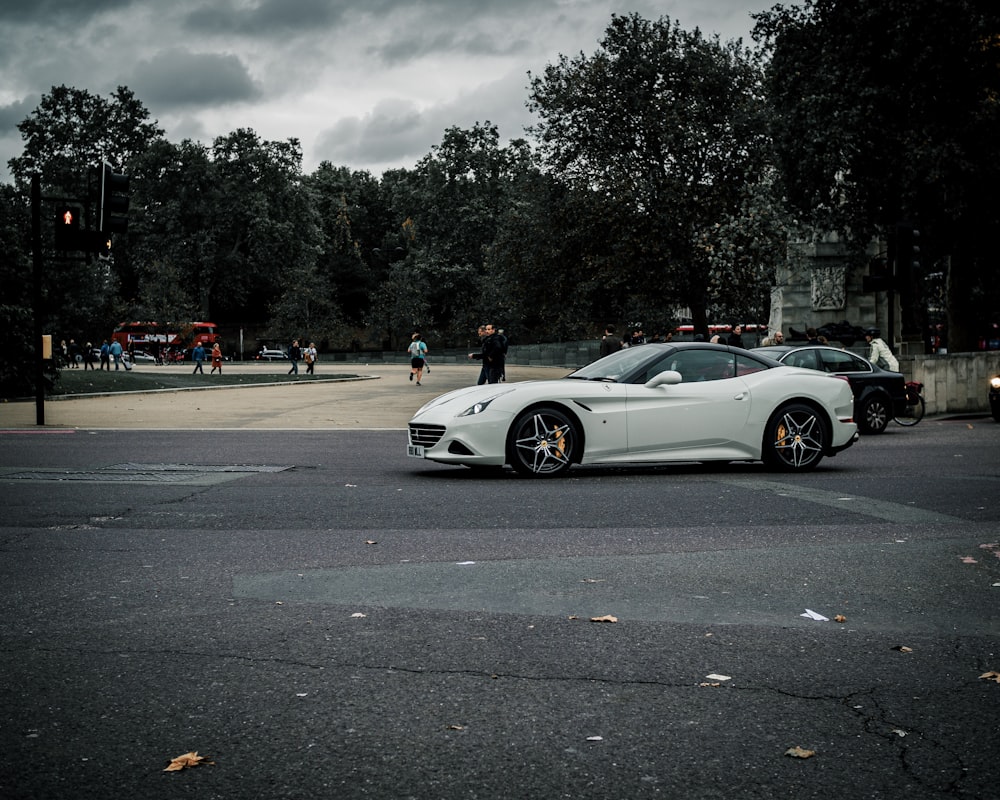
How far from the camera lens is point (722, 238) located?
40.6m

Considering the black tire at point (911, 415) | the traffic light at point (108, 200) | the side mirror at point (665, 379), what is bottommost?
the black tire at point (911, 415)

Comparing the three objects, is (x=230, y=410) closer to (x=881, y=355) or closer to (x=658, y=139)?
(x=881, y=355)

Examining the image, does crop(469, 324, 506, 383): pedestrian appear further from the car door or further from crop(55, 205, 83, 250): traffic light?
the car door

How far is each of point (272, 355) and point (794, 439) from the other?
9134 centimetres

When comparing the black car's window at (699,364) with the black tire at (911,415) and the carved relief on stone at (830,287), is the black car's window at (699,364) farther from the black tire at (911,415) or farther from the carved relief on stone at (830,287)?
the carved relief on stone at (830,287)

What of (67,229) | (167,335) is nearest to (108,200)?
(67,229)

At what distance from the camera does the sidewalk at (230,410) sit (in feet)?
71.8

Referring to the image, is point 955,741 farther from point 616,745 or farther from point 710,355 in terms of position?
point 710,355

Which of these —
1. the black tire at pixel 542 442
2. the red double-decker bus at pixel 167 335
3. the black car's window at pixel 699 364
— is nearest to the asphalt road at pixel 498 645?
the black tire at pixel 542 442

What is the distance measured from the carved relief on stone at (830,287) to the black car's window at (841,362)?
29.7 metres

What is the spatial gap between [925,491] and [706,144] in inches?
1261

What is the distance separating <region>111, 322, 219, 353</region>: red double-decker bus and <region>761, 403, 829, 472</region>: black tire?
203 feet

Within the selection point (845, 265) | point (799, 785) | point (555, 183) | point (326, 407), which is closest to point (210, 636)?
point (799, 785)

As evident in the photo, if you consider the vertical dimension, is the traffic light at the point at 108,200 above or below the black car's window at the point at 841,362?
above
